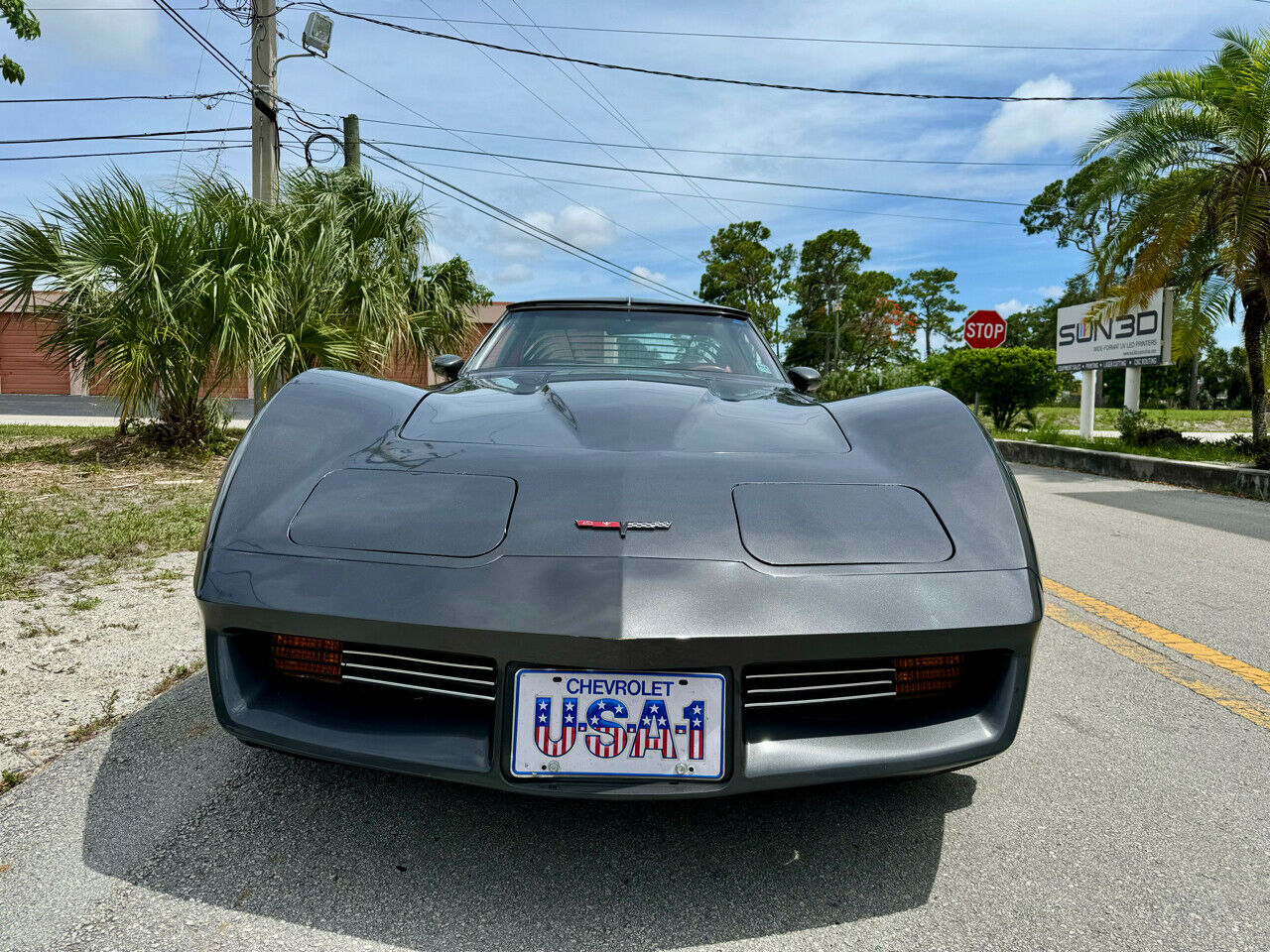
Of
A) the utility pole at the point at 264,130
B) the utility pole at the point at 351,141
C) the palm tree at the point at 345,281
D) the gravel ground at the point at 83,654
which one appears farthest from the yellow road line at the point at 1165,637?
the utility pole at the point at 351,141

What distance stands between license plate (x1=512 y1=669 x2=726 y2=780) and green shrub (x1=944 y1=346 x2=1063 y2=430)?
728 inches

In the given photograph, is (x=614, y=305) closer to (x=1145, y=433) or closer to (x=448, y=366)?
(x=448, y=366)

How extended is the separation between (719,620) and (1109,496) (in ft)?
26.8

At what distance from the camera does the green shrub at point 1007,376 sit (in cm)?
1878

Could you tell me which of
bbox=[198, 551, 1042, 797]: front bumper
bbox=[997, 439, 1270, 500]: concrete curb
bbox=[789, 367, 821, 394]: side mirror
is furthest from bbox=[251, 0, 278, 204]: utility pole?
bbox=[997, 439, 1270, 500]: concrete curb

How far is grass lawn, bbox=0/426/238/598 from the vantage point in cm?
413

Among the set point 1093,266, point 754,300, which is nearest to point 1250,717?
point 1093,266

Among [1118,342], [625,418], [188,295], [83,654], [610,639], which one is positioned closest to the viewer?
[610,639]

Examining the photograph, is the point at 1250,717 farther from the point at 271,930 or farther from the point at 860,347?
the point at 860,347

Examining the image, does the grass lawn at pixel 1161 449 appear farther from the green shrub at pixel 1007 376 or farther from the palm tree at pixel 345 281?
the palm tree at pixel 345 281

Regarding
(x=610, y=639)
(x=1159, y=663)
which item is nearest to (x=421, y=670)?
(x=610, y=639)

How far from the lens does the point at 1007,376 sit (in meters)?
19.0

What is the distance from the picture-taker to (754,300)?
49.1 m

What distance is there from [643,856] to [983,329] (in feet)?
65.8
